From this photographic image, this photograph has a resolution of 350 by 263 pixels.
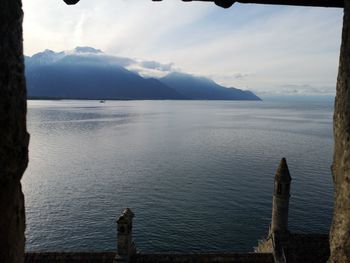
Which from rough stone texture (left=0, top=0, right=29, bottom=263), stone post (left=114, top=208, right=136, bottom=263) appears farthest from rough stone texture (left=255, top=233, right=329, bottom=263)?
rough stone texture (left=0, top=0, right=29, bottom=263)

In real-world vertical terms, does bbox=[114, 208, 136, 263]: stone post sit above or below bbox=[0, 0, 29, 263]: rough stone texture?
below

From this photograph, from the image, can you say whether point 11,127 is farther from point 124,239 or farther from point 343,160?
point 124,239

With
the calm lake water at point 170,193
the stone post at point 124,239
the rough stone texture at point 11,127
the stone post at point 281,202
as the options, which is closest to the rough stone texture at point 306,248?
the stone post at point 281,202

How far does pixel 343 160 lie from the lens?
5016 millimetres

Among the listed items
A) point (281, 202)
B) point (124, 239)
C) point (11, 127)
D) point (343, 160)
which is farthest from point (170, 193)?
point (11, 127)

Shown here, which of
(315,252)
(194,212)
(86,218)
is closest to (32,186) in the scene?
(86,218)

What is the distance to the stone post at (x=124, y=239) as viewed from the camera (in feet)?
86.1

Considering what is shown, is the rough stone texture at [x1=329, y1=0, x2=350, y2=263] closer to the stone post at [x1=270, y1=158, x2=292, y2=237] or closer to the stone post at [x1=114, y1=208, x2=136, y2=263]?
the stone post at [x1=114, y1=208, x2=136, y2=263]

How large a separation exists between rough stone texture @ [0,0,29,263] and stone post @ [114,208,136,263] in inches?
909

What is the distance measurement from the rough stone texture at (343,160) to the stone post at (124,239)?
77.1 feet

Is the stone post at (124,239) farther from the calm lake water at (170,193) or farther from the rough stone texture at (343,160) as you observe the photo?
the calm lake water at (170,193)

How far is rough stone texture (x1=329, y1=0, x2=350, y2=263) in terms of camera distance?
4.86 metres

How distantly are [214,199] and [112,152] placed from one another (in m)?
53.5

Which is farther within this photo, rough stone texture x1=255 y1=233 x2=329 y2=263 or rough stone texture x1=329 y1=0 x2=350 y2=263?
rough stone texture x1=255 y1=233 x2=329 y2=263
